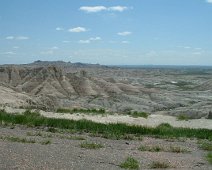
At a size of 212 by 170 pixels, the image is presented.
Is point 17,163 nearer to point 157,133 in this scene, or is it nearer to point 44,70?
point 157,133

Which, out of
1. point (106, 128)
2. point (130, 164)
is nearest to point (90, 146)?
point (130, 164)

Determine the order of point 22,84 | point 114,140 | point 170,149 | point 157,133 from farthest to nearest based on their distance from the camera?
1. point 22,84
2. point 157,133
3. point 114,140
4. point 170,149

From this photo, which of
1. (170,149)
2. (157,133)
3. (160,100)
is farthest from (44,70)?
(170,149)

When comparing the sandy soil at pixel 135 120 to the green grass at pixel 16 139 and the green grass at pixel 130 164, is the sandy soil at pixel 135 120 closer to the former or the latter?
the green grass at pixel 16 139

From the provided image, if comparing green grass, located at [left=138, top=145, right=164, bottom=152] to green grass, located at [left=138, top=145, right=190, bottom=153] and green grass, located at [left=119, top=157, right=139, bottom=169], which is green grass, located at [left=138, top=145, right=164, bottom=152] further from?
green grass, located at [left=119, top=157, right=139, bottom=169]

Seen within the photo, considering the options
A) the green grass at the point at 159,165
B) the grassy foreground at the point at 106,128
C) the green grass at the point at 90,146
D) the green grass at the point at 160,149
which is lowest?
→ the grassy foreground at the point at 106,128

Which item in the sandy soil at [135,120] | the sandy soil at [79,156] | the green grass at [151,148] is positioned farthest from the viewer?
the sandy soil at [135,120]

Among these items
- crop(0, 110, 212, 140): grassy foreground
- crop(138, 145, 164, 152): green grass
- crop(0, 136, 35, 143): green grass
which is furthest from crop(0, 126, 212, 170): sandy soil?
crop(0, 110, 212, 140): grassy foreground

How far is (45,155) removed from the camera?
13.4 meters

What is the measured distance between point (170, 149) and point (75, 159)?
14.8ft

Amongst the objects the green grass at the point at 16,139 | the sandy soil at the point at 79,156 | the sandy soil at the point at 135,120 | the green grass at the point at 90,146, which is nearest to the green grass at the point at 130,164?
the sandy soil at the point at 79,156

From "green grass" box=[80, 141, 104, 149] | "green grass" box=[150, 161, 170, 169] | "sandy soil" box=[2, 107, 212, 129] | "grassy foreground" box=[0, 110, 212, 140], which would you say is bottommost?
"sandy soil" box=[2, 107, 212, 129]

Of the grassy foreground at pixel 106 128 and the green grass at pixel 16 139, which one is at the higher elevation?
the green grass at pixel 16 139

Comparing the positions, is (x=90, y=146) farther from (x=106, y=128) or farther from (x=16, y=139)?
(x=106, y=128)
